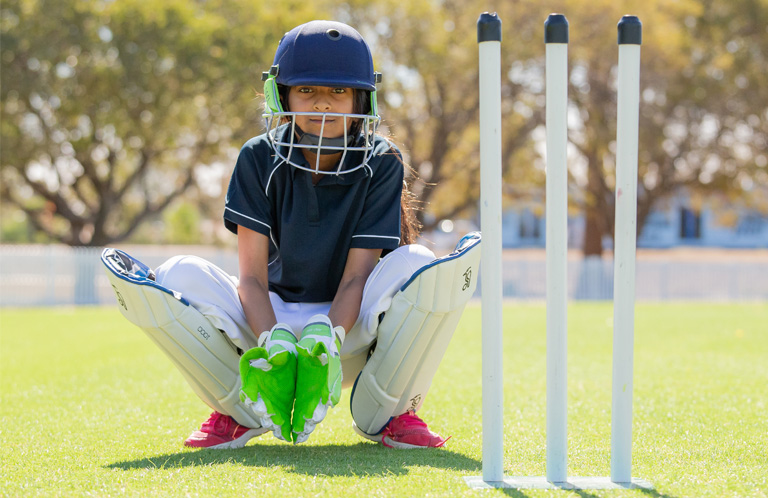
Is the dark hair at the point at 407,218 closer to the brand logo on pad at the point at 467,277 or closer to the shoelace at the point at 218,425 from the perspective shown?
the brand logo on pad at the point at 467,277

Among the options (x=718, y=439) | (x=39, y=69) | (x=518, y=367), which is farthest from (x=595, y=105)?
(x=718, y=439)

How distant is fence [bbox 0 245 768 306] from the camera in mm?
14625

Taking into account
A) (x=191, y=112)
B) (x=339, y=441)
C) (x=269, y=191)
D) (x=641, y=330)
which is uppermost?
(x=191, y=112)

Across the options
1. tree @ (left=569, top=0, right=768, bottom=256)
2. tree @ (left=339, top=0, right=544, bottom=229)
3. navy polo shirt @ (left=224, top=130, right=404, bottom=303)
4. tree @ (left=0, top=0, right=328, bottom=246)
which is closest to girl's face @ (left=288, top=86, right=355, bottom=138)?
navy polo shirt @ (left=224, top=130, right=404, bottom=303)

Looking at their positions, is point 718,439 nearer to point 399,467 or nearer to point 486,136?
point 399,467

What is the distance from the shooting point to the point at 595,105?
17359mm

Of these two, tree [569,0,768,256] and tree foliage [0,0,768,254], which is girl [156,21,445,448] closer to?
tree foliage [0,0,768,254]

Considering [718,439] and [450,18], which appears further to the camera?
[450,18]

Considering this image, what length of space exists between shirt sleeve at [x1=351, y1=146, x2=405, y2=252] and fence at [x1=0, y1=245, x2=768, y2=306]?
12.4 metres

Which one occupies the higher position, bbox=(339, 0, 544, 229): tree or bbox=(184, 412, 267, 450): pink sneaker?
bbox=(339, 0, 544, 229): tree

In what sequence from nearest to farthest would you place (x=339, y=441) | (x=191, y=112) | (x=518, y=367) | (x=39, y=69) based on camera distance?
(x=339, y=441) → (x=518, y=367) → (x=39, y=69) → (x=191, y=112)

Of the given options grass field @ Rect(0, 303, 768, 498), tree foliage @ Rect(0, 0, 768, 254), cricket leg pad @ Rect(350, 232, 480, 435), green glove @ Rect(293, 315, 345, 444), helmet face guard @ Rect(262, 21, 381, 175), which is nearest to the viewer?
grass field @ Rect(0, 303, 768, 498)

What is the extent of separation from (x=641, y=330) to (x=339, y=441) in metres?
6.00

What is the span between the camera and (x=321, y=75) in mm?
2617
